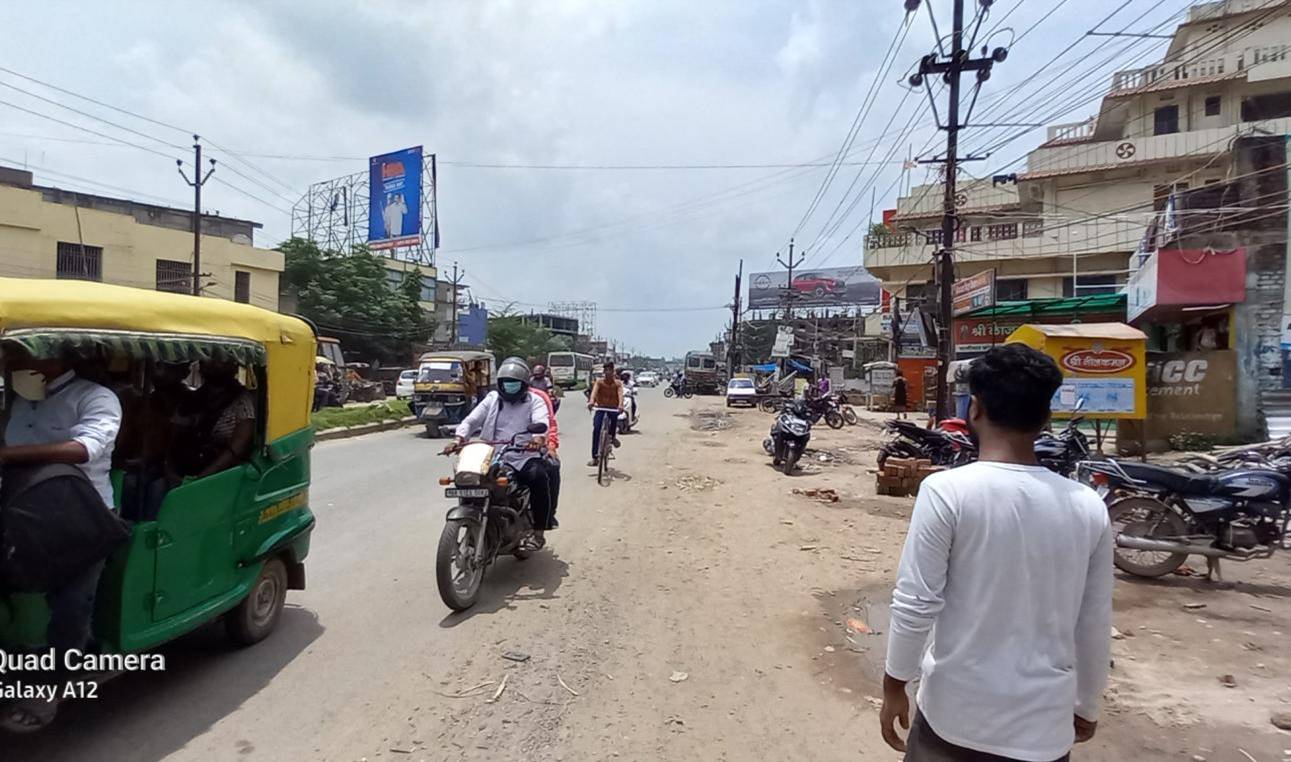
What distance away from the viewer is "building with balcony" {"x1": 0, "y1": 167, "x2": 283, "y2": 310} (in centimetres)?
2647

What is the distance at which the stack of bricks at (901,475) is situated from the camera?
10.0m

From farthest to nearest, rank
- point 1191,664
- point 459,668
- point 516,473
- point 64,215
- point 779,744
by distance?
1. point 64,215
2. point 516,473
3. point 1191,664
4. point 459,668
5. point 779,744

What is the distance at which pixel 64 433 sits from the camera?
10.1 feet

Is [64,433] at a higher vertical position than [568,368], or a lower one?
lower

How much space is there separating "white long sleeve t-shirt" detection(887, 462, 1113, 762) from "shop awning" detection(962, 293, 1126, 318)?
19325 millimetres

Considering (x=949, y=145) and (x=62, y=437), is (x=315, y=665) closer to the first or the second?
(x=62, y=437)

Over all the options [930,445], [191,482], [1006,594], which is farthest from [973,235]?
[1006,594]

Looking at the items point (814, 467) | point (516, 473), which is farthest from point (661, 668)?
point (814, 467)

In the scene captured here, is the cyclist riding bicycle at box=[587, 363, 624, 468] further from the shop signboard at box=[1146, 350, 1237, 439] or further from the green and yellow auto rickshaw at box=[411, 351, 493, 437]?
the shop signboard at box=[1146, 350, 1237, 439]

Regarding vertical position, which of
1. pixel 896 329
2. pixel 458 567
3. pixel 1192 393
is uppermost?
pixel 896 329

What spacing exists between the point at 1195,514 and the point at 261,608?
22.6 feet

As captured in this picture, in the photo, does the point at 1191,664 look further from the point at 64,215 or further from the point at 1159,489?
the point at 64,215

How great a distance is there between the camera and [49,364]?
10.1ft

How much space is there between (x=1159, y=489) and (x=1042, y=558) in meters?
5.29
